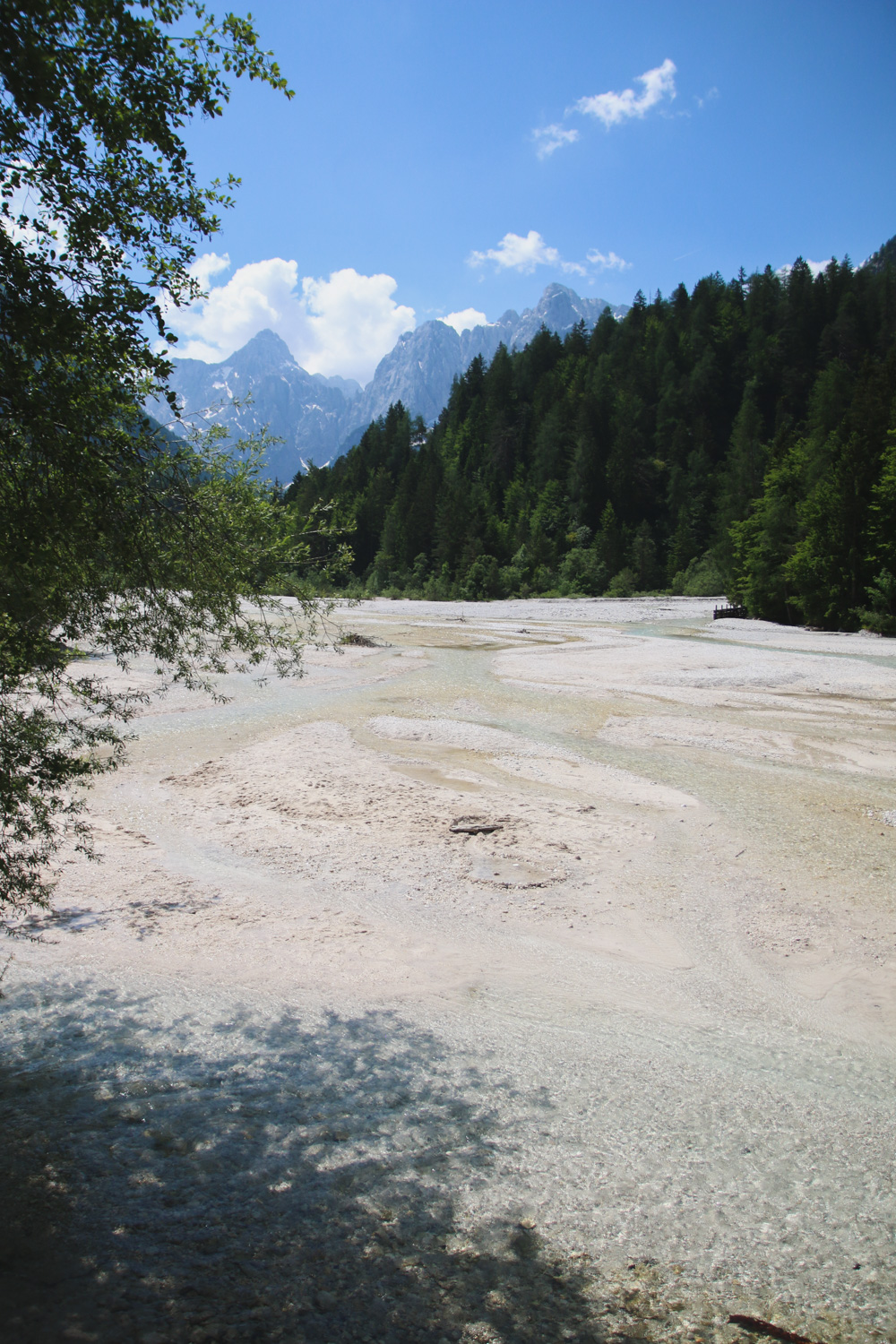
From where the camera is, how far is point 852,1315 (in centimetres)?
365

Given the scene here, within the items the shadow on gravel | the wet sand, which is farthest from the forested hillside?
the shadow on gravel

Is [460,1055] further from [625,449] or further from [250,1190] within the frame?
[625,449]

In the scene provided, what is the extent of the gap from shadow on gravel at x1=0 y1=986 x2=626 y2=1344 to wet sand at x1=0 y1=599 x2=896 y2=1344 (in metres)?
0.02

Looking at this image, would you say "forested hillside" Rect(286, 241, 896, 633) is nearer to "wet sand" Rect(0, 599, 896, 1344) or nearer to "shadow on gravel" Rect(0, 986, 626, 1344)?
"wet sand" Rect(0, 599, 896, 1344)

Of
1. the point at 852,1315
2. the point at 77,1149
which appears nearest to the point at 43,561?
the point at 77,1149

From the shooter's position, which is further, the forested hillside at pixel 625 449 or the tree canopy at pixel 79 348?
the forested hillside at pixel 625 449

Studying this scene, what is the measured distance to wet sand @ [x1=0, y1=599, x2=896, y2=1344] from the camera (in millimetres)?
3734

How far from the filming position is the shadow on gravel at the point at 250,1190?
11.3 ft

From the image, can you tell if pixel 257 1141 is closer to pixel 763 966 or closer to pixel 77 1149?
pixel 77 1149

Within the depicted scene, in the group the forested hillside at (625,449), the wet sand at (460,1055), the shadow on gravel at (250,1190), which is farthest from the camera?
the forested hillside at (625,449)

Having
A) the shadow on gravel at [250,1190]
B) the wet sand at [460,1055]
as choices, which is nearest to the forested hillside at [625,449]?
the wet sand at [460,1055]

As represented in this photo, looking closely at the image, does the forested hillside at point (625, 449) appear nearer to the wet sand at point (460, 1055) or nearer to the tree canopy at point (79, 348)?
the wet sand at point (460, 1055)

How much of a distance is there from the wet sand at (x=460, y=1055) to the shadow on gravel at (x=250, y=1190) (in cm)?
2

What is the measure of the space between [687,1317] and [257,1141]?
289 cm
